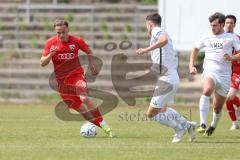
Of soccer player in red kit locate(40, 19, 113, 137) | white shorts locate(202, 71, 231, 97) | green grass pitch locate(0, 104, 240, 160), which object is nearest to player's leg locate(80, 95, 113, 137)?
soccer player in red kit locate(40, 19, 113, 137)

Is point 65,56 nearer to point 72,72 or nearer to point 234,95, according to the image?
point 72,72

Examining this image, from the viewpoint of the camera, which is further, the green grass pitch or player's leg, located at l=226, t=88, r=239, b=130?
player's leg, located at l=226, t=88, r=239, b=130

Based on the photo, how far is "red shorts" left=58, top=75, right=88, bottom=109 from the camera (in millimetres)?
16091

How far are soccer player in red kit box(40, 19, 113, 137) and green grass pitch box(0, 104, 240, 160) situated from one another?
1.69 ft

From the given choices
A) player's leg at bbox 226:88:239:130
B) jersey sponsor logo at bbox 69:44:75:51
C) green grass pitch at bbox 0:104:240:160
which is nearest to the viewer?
green grass pitch at bbox 0:104:240:160

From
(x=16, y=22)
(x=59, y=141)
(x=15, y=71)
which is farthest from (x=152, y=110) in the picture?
(x=16, y=22)

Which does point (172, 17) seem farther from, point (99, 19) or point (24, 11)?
point (24, 11)

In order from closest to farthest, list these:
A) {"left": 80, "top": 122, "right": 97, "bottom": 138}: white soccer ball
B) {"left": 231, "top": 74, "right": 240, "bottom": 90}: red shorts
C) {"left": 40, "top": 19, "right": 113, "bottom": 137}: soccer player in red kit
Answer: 1. {"left": 80, "top": 122, "right": 97, "bottom": 138}: white soccer ball
2. {"left": 40, "top": 19, "right": 113, "bottom": 137}: soccer player in red kit
3. {"left": 231, "top": 74, "right": 240, "bottom": 90}: red shorts

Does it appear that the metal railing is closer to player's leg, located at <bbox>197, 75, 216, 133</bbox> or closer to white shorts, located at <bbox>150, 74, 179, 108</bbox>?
player's leg, located at <bbox>197, 75, 216, 133</bbox>

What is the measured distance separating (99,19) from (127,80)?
4.99m

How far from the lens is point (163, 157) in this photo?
41.0ft

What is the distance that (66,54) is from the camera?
16.1 metres

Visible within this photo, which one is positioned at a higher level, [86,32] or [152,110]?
[152,110]

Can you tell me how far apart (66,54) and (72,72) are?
0.40 metres
